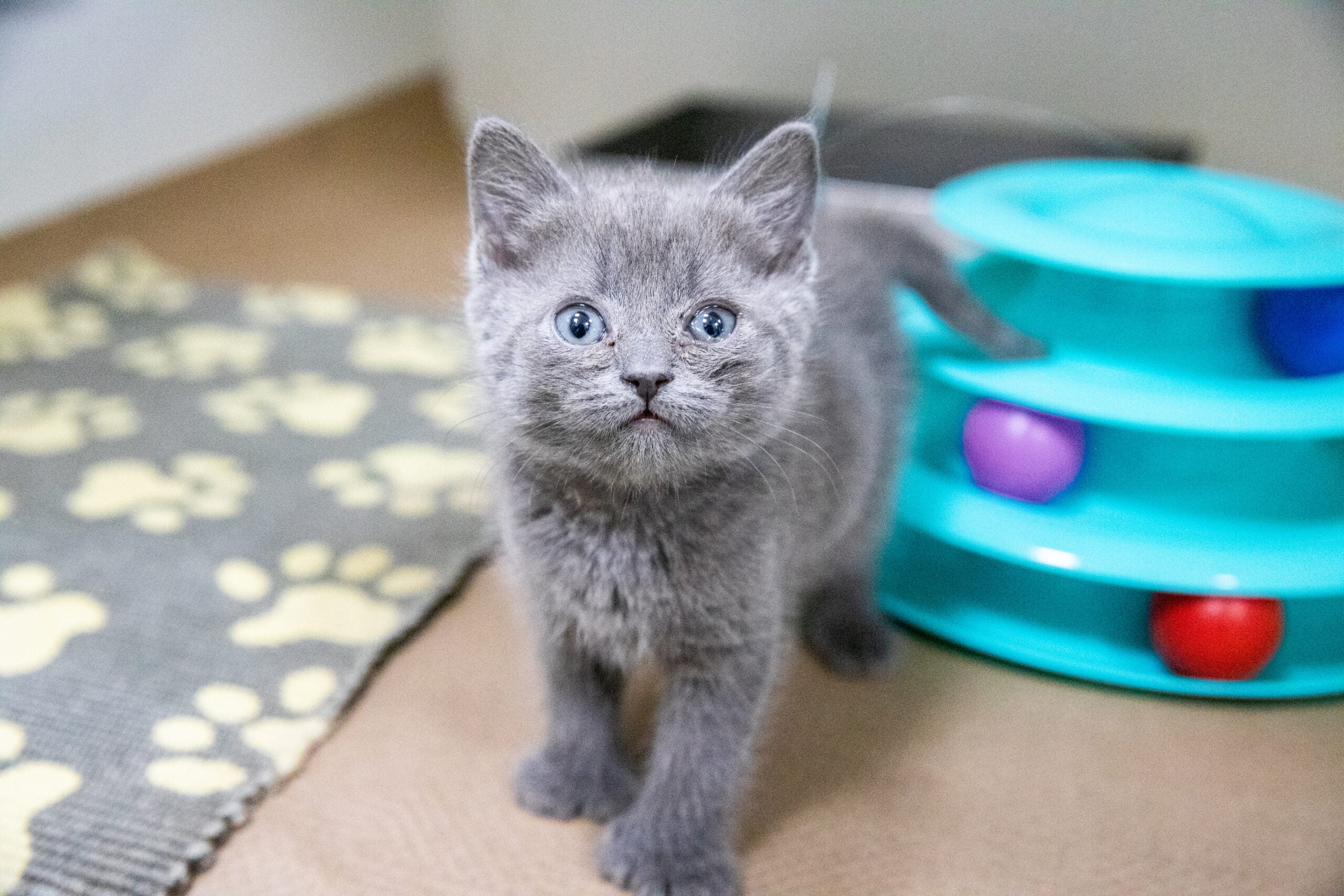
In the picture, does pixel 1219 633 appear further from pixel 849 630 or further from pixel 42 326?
pixel 42 326

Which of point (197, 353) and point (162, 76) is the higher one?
point (162, 76)

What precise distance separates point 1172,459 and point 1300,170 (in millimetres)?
965

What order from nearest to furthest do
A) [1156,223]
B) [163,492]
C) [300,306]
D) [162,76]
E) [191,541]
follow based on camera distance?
1. [1156,223]
2. [191,541]
3. [163,492]
4. [300,306]
5. [162,76]

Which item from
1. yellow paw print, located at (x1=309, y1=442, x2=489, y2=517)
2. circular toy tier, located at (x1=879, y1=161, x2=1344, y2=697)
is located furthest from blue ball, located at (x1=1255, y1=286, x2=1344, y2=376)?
yellow paw print, located at (x1=309, y1=442, x2=489, y2=517)

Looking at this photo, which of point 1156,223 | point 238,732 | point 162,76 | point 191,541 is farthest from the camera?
point 162,76

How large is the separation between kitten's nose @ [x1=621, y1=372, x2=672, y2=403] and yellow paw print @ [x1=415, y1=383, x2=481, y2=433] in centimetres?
100

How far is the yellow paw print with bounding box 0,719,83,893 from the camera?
962mm

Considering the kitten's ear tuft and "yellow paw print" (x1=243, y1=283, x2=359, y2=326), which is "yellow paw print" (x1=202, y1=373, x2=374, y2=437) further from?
the kitten's ear tuft

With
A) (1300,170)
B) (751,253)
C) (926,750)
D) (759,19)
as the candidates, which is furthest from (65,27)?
(1300,170)

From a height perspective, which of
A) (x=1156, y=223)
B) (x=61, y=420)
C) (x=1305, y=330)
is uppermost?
(x=1156, y=223)

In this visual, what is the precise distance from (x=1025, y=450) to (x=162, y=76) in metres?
2.31

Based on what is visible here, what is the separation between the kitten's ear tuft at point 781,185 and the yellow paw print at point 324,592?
2.33 ft

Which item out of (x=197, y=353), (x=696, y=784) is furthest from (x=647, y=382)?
(x=197, y=353)

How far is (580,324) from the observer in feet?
2.82
